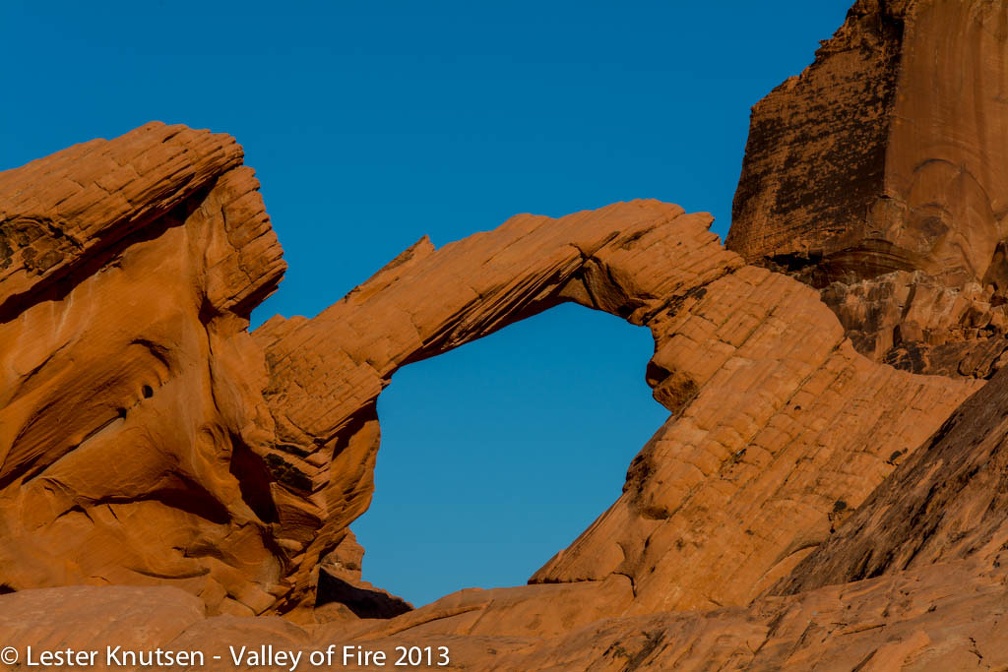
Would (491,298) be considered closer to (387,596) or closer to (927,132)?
(387,596)

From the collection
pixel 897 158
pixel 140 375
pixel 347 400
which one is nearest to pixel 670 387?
pixel 347 400

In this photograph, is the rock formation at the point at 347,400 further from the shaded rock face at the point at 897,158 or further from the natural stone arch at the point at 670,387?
the shaded rock face at the point at 897,158

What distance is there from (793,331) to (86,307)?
10.5m

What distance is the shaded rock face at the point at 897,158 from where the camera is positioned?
32.2 metres

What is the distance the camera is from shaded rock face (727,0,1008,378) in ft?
106

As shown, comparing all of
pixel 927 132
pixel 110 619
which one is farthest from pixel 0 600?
pixel 927 132

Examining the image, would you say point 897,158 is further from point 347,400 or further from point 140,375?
point 140,375

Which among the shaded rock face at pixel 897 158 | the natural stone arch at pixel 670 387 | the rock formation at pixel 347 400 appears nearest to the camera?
the rock formation at pixel 347 400

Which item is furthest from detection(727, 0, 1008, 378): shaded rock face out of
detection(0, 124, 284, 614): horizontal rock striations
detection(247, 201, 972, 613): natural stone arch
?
detection(0, 124, 284, 614): horizontal rock striations

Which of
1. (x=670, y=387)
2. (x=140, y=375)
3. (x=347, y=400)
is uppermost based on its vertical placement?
(x=140, y=375)

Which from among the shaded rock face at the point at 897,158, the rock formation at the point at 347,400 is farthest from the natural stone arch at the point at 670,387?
the shaded rock face at the point at 897,158

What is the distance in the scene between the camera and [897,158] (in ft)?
107

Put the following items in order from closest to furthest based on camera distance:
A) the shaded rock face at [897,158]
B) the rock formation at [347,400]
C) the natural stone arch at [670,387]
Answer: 1. the rock formation at [347,400]
2. the natural stone arch at [670,387]
3. the shaded rock face at [897,158]

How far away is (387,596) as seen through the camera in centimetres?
3127
